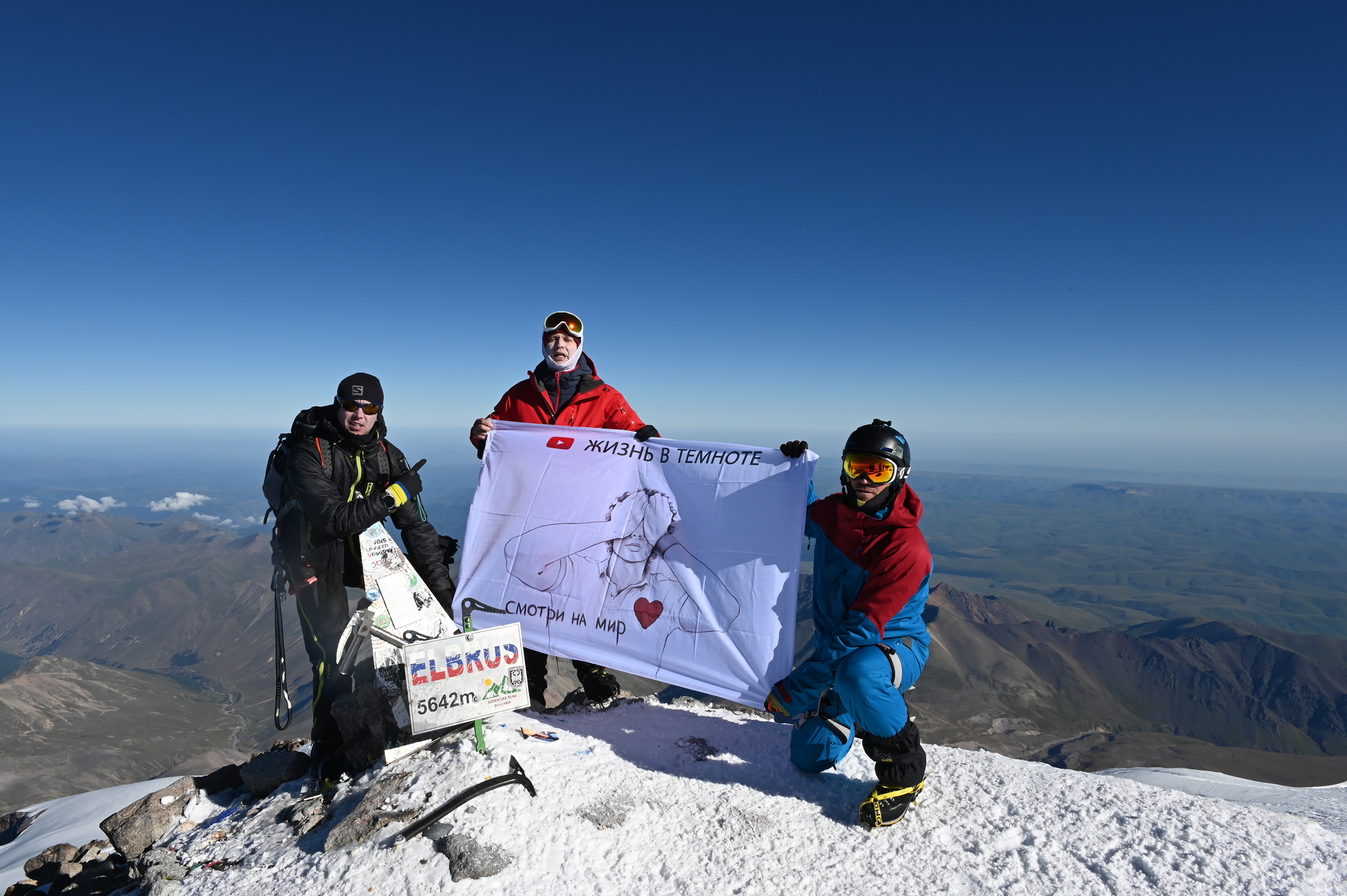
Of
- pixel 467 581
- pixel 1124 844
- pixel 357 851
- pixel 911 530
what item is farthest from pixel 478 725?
pixel 1124 844

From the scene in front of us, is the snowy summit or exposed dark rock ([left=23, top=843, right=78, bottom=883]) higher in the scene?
the snowy summit

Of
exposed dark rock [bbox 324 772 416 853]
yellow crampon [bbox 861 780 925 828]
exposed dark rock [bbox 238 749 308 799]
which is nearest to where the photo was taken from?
exposed dark rock [bbox 324 772 416 853]

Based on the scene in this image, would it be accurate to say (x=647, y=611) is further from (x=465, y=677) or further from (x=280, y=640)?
(x=280, y=640)

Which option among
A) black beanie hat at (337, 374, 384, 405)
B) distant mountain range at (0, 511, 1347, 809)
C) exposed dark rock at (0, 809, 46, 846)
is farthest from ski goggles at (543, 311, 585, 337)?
distant mountain range at (0, 511, 1347, 809)

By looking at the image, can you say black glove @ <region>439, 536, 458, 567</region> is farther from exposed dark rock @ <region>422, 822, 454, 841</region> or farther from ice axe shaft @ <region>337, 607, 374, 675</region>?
exposed dark rock @ <region>422, 822, 454, 841</region>

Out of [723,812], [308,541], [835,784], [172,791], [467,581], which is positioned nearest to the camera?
[723,812]

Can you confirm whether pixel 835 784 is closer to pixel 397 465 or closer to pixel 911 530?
pixel 911 530
